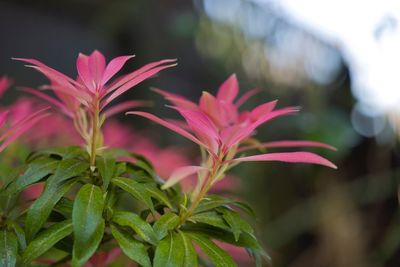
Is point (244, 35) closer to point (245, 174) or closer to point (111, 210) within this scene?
point (245, 174)

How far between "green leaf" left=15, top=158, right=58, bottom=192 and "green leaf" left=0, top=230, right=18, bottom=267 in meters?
0.04

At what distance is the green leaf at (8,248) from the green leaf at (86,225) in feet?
0.18

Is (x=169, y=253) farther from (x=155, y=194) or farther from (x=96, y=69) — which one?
(x=96, y=69)

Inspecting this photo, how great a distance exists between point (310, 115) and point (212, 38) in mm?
694

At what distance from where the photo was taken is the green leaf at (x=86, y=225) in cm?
39

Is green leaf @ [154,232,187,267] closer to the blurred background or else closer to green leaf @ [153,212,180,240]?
green leaf @ [153,212,180,240]

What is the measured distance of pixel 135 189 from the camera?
449 mm

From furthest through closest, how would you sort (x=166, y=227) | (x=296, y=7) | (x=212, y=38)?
(x=212, y=38)
(x=296, y=7)
(x=166, y=227)

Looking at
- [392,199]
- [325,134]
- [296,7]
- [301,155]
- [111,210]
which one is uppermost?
[296,7]

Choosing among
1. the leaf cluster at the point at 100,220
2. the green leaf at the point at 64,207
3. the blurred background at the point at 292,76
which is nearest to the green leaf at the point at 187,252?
the leaf cluster at the point at 100,220

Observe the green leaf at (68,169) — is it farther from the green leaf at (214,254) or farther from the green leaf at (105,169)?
the green leaf at (214,254)

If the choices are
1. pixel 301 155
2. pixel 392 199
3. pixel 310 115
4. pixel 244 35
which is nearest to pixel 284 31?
pixel 244 35

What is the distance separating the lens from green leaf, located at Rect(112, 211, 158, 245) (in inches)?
17.2

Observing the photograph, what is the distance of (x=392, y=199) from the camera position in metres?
1.55
